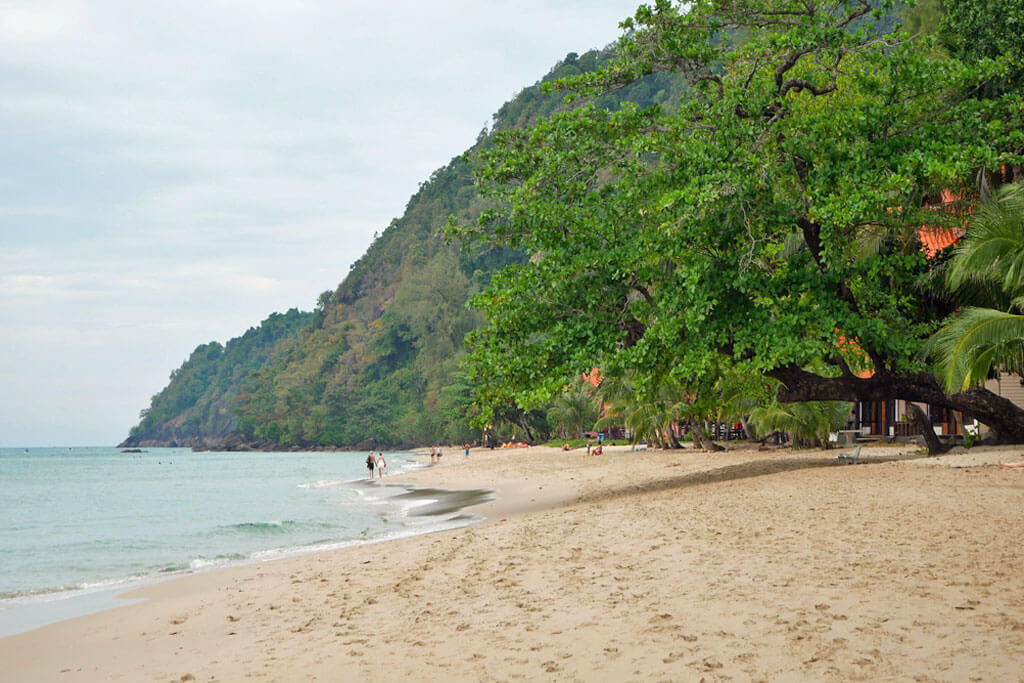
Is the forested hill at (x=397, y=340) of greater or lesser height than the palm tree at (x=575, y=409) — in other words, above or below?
above

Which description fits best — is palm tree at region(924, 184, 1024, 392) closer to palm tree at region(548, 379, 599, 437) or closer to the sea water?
the sea water

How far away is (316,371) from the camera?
13250cm

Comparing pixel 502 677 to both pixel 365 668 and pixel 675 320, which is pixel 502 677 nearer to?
pixel 365 668

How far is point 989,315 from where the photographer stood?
12391 mm

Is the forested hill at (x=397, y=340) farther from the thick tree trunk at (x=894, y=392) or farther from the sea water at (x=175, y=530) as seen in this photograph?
the thick tree trunk at (x=894, y=392)

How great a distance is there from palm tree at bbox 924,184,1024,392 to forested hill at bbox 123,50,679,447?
58.6 metres

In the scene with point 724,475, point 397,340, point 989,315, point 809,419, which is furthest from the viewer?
point 397,340

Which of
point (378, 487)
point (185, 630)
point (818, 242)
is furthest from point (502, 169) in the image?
point (378, 487)

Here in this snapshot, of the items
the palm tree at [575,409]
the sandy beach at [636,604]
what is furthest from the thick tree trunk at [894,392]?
the palm tree at [575,409]

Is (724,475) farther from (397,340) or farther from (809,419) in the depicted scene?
(397,340)

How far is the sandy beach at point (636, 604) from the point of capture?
17.2 ft

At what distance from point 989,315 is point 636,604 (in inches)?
335

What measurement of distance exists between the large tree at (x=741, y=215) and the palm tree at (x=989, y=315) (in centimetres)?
110

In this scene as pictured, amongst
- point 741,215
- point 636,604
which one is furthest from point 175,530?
point 636,604
